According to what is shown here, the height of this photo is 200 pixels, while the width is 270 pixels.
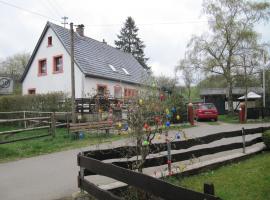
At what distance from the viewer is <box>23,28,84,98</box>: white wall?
24016mm

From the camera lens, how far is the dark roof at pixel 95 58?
2489 centimetres

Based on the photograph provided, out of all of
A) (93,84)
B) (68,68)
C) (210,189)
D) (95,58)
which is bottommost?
(210,189)

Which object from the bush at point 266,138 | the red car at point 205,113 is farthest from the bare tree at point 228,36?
the bush at point 266,138

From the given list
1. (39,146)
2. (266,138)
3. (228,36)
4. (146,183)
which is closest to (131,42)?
(228,36)

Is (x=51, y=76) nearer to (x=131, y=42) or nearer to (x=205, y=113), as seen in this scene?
(x=205, y=113)

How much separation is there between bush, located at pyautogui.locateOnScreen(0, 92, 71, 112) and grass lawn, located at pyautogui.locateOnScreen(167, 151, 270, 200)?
45.8 feet

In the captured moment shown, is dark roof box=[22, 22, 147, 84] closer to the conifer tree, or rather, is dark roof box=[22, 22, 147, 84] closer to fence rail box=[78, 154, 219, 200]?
fence rail box=[78, 154, 219, 200]

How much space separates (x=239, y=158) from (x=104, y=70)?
19827 mm

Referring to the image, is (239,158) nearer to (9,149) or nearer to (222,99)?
(9,149)

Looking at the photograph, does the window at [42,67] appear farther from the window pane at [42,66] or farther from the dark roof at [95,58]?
the dark roof at [95,58]

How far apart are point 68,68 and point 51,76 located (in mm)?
2364

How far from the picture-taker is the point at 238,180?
19.5 ft

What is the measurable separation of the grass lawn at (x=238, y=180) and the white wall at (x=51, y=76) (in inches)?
708

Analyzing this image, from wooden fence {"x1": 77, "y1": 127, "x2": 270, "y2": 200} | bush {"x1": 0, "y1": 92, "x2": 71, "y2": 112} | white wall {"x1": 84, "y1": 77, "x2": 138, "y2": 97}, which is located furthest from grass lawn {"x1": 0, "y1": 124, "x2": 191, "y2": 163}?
white wall {"x1": 84, "y1": 77, "x2": 138, "y2": 97}
